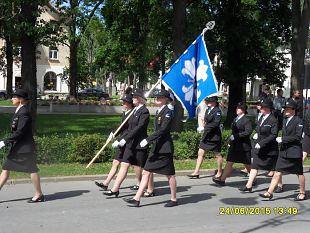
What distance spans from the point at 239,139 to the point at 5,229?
16.6 ft

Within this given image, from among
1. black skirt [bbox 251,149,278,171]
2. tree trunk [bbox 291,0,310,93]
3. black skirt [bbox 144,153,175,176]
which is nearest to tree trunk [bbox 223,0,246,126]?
tree trunk [bbox 291,0,310,93]

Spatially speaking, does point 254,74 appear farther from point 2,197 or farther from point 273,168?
point 2,197

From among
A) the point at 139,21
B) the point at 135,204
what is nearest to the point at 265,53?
the point at 139,21

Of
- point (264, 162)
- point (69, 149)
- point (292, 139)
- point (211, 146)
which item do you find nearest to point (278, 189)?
point (264, 162)

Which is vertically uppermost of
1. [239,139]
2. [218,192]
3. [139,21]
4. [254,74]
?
[139,21]

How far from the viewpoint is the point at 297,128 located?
8586mm

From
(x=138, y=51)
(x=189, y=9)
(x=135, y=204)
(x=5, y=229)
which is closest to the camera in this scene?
(x=5, y=229)

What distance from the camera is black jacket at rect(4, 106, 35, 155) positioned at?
310 inches

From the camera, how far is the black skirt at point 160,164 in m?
8.10

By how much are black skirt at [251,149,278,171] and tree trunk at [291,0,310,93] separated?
1076 centimetres

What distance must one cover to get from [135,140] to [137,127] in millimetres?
333

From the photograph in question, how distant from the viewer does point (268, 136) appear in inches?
352

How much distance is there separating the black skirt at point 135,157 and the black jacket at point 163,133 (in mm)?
545

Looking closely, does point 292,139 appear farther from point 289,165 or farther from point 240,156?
point 240,156
